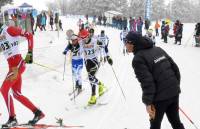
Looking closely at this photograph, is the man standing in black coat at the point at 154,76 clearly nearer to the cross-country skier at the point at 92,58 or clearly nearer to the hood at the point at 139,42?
the hood at the point at 139,42

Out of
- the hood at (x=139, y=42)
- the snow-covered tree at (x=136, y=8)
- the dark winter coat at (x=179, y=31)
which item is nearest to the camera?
the hood at (x=139, y=42)

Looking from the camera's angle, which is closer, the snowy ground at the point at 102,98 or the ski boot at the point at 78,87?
the snowy ground at the point at 102,98

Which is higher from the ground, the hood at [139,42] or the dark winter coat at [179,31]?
the hood at [139,42]

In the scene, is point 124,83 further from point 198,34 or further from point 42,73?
point 198,34

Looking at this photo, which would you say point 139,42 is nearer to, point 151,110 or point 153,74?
point 153,74

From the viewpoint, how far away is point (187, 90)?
12.3 metres

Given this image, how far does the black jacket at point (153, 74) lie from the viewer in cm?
500

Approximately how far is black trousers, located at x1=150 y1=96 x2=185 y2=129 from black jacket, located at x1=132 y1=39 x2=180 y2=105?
3.6 inches

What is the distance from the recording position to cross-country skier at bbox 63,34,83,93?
450 inches

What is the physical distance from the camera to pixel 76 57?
467 inches

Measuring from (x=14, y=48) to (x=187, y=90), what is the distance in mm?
6485

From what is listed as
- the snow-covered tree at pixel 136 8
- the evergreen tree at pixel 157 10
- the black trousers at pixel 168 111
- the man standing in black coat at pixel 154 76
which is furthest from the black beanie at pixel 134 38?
the evergreen tree at pixel 157 10

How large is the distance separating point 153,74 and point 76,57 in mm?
6923

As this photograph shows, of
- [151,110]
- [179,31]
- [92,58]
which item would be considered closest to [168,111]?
[151,110]
